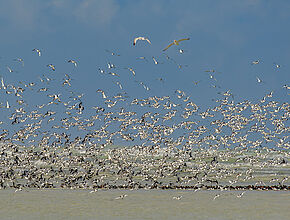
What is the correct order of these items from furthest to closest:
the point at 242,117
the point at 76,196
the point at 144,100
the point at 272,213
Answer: the point at 242,117
the point at 144,100
the point at 76,196
the point at 272,213

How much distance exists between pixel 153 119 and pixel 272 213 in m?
17.9

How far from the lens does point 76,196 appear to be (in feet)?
114

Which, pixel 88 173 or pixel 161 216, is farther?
pixel 88 173

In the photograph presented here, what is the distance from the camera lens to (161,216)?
84.7ft

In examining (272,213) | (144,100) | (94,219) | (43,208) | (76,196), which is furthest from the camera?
(144,100)

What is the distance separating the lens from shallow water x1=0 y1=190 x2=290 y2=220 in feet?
85.6

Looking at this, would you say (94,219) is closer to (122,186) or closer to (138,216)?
(138,216)

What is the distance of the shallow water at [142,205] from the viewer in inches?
1027

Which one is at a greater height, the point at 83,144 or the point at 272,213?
the point at 83,144

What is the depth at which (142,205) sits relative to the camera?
30.1 metres

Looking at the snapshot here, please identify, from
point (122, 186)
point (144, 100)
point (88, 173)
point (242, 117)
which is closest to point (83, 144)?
point (88, 173)

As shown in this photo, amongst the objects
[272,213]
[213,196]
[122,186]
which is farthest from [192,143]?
[272,213]

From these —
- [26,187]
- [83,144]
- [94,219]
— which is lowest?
[94,219]

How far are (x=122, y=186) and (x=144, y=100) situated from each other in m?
8.29
